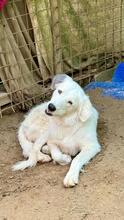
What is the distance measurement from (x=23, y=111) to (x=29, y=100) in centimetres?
12

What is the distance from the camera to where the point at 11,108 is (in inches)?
167

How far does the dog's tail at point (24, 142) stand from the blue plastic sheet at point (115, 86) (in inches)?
48.9

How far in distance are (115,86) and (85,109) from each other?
1606 mm

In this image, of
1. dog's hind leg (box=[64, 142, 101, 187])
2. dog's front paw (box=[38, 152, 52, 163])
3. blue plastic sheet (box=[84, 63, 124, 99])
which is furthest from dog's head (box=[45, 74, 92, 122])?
blue plastic sheet (box=[84, 63, 124, 99])

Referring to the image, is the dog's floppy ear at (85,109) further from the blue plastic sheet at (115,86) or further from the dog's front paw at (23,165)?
the blue plastic sheet at (115,86)

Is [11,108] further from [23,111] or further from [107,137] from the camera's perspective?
[107,137]

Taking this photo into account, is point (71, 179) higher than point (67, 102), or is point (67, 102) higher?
point (67, 102)

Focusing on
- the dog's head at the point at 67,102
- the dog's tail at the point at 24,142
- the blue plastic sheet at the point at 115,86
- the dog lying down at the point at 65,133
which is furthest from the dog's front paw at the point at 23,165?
the blue plastic sheet at the point at 115,86

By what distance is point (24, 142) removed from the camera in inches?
137

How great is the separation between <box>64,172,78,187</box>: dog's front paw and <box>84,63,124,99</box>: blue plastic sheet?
1626mm

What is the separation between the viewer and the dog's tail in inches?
133

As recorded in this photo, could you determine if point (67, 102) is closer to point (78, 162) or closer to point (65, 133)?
point (65, 133)

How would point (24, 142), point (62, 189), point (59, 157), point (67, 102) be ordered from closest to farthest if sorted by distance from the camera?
point (62, 189) → point (67, 102) → point (59, 157) → point (24, 142)

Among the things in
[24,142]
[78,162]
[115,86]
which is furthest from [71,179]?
[115,86]
